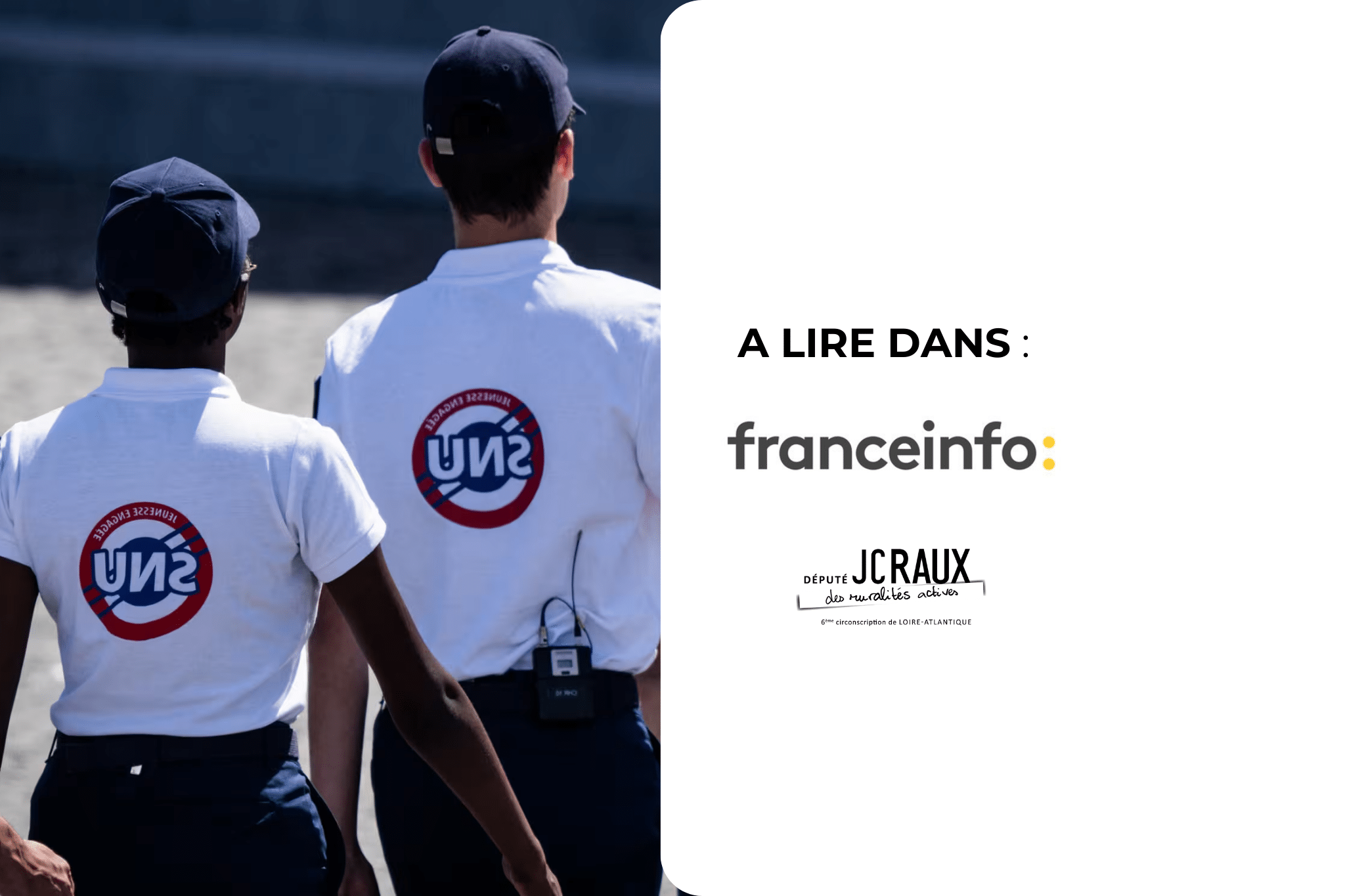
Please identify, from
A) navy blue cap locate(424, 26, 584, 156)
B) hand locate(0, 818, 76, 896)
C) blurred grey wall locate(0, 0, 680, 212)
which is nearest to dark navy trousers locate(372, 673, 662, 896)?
hand locate(0, 818, 76, 896)

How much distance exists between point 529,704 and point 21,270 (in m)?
8.43

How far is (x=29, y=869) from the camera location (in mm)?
2125

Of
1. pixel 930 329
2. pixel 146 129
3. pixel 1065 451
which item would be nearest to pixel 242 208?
pixel 930 329

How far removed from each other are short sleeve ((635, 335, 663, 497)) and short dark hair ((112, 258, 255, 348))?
0.56 meters

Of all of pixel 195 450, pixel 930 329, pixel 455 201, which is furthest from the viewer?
pixel 455 201

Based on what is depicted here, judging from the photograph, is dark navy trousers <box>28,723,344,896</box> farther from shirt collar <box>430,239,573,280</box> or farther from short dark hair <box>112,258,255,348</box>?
shirt collar <box>430,239,573,280</box>

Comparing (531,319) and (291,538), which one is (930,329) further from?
(291,538)

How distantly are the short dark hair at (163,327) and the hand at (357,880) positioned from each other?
0.85 m

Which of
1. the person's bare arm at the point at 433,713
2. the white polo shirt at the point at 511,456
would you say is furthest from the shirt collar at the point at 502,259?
the person's bare arm at the point at 433,713

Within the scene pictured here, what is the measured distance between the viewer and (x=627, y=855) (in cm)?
250

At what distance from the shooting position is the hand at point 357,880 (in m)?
2.71

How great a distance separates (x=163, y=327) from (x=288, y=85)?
10.1 metres

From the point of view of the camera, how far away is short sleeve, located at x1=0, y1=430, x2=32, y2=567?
7.27 feet

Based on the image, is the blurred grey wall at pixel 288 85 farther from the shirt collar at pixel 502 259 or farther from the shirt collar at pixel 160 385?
the shirt collar at pixel 160 385
